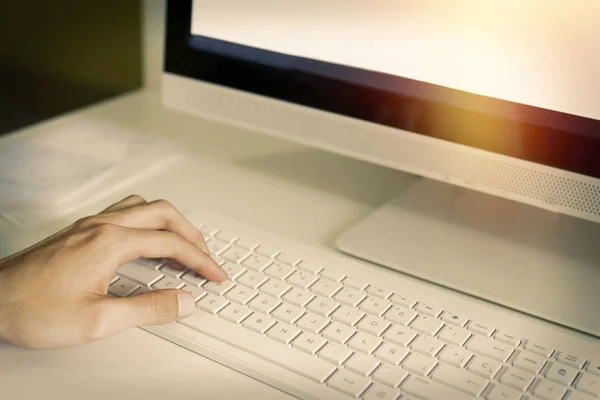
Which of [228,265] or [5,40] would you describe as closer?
[228,265]

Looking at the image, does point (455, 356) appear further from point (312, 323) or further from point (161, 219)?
point (161, 219)

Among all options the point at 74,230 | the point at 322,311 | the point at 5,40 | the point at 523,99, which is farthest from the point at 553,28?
the point at 5,40

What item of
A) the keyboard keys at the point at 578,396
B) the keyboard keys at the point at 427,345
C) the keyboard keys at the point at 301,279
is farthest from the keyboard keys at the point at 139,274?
the keyboard keys at the point at 578,396

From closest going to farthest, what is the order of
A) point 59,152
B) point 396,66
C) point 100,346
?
point 100,346 < point 396,66 < point 59,152

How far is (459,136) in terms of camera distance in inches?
23.0

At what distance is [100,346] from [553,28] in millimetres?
384

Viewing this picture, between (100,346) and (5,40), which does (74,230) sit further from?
(5,40)

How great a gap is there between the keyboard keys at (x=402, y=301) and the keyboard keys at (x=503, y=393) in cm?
10

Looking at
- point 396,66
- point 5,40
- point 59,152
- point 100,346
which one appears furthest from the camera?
point 5,40

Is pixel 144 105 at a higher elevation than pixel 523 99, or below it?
below

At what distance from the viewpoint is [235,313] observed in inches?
20.6

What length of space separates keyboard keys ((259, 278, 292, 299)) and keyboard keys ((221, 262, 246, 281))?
0.03 meters

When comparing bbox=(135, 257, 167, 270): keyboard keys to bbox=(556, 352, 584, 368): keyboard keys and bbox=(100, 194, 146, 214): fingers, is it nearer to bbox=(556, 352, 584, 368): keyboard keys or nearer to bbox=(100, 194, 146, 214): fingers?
bbox=(100, 194, 146, 214): fingers

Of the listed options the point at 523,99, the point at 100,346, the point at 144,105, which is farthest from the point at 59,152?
the point at 523,99
